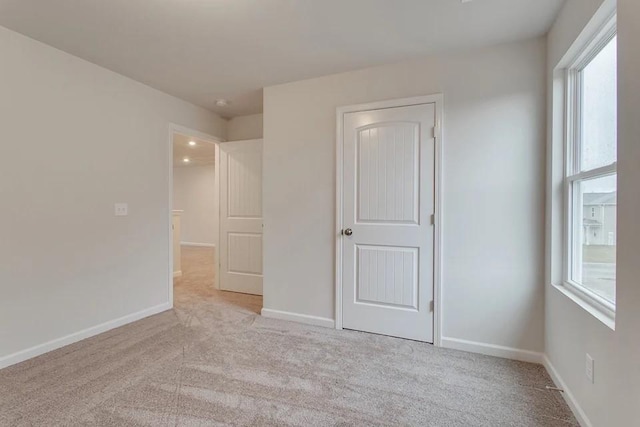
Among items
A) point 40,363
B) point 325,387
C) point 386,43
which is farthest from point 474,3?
point 40,363

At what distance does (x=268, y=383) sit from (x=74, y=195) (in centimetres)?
222

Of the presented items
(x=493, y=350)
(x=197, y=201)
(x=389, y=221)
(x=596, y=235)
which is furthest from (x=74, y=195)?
(x=197, y=201)

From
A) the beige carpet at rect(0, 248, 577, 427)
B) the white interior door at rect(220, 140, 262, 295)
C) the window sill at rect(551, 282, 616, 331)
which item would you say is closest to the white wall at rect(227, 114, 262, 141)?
the white interior door at rect(220, 140, 262, 295)

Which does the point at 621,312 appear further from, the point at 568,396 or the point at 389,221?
the point at 389,221

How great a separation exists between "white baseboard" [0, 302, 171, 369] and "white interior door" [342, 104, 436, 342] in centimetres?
204

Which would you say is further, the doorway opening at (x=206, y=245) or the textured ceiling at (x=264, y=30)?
the doorway opening at (x=206, y=245)

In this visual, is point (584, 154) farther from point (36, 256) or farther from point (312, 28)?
point (36, 256)

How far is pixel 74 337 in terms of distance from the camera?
2637mm

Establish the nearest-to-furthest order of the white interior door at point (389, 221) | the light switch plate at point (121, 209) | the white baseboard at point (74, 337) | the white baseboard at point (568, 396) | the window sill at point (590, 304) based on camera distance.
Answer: the window sill at point (590, 304) < the white baseboard at point (568, 396) < the white baseboard at point (74, 337) < the white interior door at point (389, 221) < the light switch plate at point (121, 209)

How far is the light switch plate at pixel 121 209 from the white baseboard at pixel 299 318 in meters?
1.67

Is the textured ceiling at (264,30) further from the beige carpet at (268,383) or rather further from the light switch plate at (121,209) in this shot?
the beige carpet at (268,383)

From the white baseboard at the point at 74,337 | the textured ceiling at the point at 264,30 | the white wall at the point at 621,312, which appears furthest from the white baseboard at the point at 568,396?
the white baseboard at the point at 74,337

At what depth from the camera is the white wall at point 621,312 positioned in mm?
1228

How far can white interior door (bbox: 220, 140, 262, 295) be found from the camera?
4.09 metres
